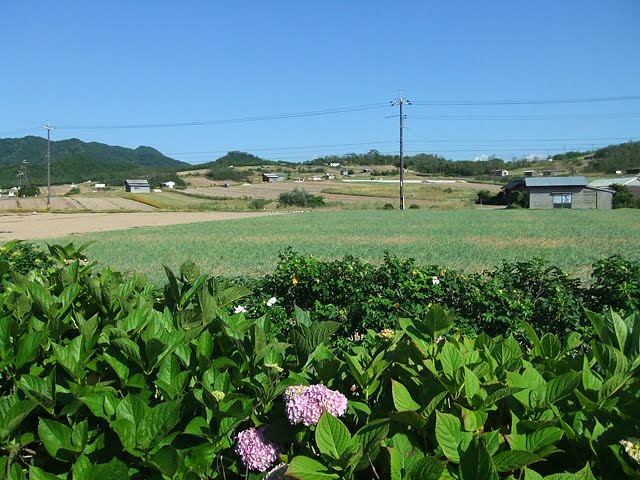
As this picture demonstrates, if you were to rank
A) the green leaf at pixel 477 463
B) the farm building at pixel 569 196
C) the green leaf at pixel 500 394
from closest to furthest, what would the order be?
the green leaf at pixel 477 463 < the green leaf at pixel 500 394 < the farm building at pixel 569 196

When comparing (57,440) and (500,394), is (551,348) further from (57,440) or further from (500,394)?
(57,440)

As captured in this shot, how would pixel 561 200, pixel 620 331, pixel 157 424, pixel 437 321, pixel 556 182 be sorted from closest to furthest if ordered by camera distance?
pixel 157 424
pixel 620 331
pixel 437 321
pixel 561 200
pixel 556 182

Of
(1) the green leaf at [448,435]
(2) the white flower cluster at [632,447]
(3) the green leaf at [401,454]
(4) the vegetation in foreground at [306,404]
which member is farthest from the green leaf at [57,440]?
(2) the white flower cluster at [632,447]

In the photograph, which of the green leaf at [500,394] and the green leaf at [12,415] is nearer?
the green leaf at [500,394]

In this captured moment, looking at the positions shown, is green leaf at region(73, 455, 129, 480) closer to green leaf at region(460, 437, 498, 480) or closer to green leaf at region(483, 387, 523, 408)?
green leaf at region(460, 437, 498, 480)

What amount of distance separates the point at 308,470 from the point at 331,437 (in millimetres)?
96

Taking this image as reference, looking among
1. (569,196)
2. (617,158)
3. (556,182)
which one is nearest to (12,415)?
(569,196)

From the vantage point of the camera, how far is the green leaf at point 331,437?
153 centimetres

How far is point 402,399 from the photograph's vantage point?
1.69 m

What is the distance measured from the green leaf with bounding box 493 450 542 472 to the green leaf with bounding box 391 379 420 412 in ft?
0.89

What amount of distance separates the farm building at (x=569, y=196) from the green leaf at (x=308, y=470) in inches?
2855

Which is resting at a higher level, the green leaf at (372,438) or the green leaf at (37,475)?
the green leaf at (372,438)

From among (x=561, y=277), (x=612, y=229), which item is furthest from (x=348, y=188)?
(x=561, y=277)

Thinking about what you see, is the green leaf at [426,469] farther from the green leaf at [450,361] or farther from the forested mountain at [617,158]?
the forested mountain at [617,158]
